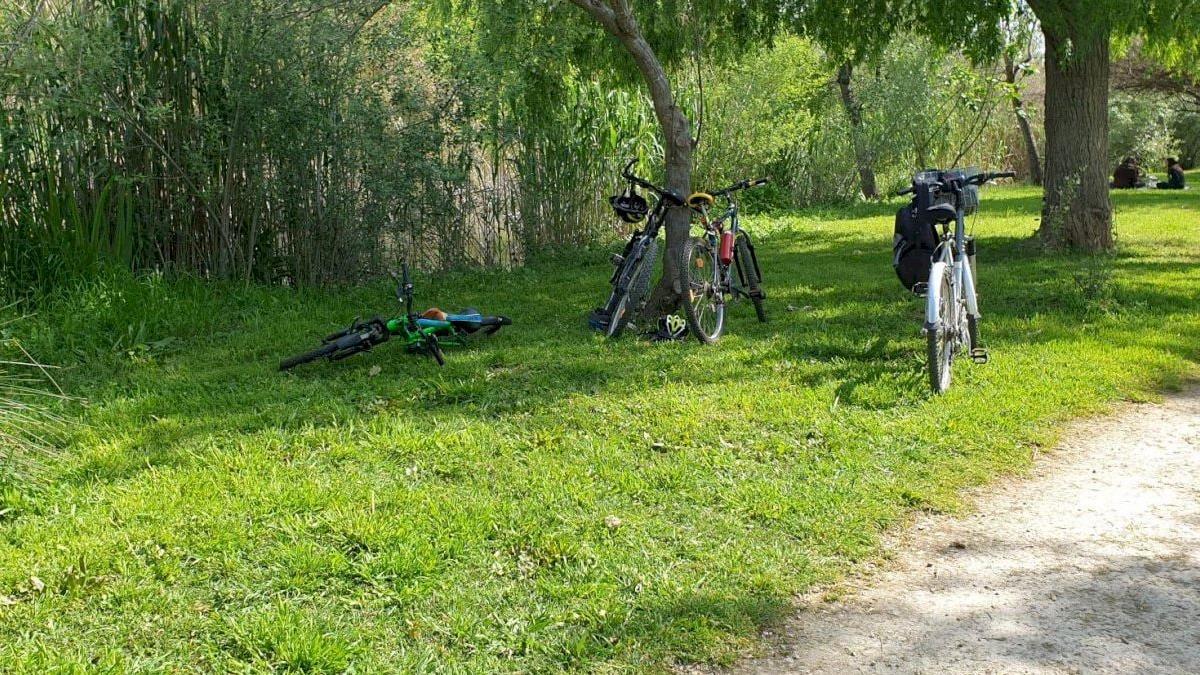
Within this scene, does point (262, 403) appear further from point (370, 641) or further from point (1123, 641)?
point (1123, 641)

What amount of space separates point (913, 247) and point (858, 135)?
14932mm

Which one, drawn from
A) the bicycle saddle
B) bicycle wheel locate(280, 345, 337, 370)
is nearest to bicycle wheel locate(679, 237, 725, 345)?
the bicycle saddle

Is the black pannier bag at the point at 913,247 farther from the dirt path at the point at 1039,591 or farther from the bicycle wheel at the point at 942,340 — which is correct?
the dirt path at the point at 1039,591

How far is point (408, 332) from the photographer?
726 centimetres

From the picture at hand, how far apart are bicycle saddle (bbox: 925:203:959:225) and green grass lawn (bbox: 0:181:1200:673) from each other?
3.19 ft

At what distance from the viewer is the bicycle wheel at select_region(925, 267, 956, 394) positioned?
5992mm

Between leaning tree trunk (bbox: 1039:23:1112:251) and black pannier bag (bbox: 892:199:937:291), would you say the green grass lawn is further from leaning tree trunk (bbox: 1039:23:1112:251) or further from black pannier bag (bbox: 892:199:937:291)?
leaning tree trunk (bbox: 1039:23:1112:251)

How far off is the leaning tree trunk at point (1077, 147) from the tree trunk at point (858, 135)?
8928mm

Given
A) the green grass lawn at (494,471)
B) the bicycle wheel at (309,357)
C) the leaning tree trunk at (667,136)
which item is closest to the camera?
the green grass lawn at (494,471)

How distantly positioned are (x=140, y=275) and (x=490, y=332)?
3148mm

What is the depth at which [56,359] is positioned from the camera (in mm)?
7125

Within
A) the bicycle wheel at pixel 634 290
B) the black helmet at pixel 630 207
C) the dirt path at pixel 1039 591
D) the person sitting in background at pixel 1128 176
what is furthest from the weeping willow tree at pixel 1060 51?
the person sitting in background at pixel 1128 176

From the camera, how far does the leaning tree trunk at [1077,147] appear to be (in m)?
11.7

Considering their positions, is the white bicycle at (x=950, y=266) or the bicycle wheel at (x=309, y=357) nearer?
the white bicycle at (x=950, y=266)
